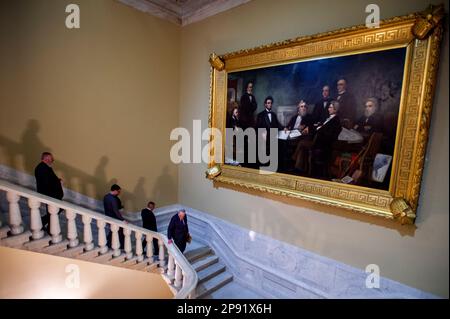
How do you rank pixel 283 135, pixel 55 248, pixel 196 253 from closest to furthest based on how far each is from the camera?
pixel 55 248, pixel 283 135, pixel 196 253

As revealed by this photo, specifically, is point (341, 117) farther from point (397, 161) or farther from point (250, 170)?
point (250, 170)

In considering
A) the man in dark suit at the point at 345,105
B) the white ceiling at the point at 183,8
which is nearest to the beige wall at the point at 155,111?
the white ceiling at the point at 183,8

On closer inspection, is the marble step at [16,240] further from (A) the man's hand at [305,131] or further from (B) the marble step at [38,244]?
(A) the man's hand at [305,131]

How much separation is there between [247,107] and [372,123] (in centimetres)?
203

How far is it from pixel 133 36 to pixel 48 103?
2.03 meters

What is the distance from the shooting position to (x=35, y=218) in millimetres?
2953

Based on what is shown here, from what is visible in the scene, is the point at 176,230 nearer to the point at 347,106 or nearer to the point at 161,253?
the point at 161,253

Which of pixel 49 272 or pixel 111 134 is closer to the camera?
pixel 49 272

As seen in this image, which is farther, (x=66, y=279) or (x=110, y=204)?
(x=110, y=204)

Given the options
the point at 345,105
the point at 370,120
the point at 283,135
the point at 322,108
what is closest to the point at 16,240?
the point at 283,135

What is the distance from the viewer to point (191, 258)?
4.59m

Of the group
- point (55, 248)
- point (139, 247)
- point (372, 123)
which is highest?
point (372, 123)

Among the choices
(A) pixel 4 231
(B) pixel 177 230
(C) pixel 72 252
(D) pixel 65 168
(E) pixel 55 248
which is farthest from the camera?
(B) pixel 177 230

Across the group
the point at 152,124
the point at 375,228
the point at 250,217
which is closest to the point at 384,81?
the point at 375,228
